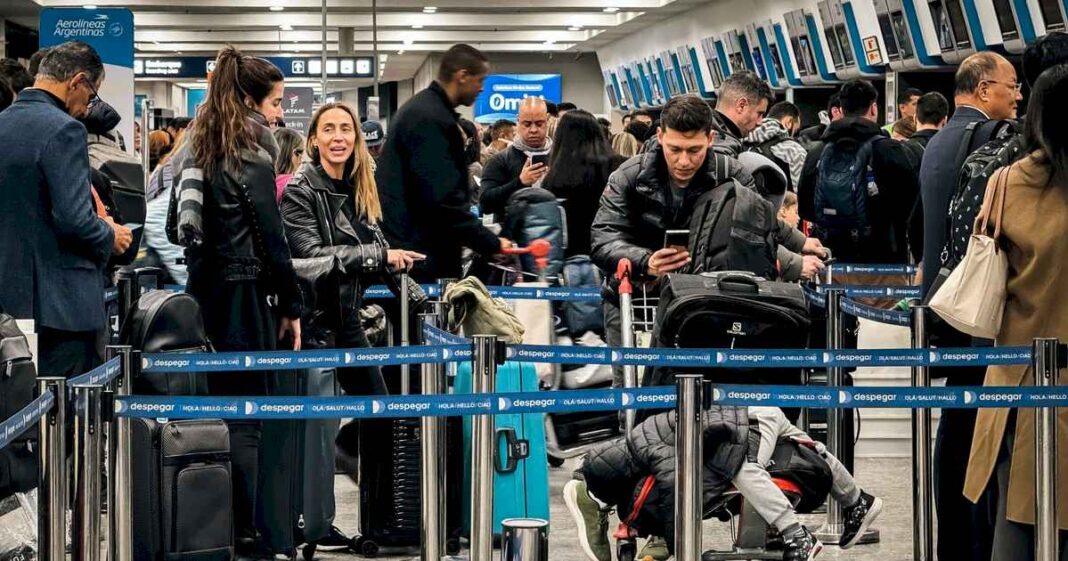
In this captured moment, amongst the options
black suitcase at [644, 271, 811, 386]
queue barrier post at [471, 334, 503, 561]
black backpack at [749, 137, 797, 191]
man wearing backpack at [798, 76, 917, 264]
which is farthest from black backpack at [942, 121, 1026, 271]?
man wearing backpack at [798, 76, 917, 264]

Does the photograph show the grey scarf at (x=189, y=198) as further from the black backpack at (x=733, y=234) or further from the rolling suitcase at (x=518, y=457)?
the black backpack at (x=733, y=234)

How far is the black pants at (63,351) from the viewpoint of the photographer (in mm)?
5258

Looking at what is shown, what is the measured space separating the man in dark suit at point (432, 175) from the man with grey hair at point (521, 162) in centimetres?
195

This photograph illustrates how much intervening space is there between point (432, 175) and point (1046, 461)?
3103 millimetres

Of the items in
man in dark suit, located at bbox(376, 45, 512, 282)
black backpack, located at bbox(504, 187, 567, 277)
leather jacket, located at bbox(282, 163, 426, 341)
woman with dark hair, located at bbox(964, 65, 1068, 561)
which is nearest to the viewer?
woman with dark hair, located at bbox(964, 65, 1068, 561)

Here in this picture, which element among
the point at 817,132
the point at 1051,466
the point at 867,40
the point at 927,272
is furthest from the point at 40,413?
the point at 867,40

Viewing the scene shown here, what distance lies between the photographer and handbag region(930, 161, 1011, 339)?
371 cm

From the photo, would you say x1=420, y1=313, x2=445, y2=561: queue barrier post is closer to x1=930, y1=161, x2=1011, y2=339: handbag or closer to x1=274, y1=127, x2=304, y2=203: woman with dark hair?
x1=930, y1=161, x2=1011, y2=339: handbag

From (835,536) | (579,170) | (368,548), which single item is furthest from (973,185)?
(579,170)

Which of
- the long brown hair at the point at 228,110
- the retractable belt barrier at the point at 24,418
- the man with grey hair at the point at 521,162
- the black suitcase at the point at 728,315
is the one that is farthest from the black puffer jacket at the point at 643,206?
the man with grey hair at the point at 521,162

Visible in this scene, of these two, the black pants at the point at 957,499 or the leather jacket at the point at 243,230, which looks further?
the leather jacket at the point at 243,230

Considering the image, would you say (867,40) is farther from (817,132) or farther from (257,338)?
(257,338)

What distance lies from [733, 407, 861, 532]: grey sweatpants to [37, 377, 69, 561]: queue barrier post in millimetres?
1917

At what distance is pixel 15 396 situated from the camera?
403cm
